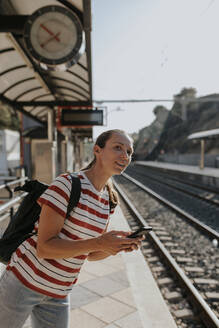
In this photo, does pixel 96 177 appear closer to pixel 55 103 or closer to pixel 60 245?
pixel 60 245

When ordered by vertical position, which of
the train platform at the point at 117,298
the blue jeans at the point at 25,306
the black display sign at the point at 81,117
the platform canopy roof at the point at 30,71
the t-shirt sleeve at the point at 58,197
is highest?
the platform canopy roof at the point at 30,71

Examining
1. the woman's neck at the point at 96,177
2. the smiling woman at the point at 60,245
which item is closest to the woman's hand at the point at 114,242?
the smiling woman at the point at 60,245

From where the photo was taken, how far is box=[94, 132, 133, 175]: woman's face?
1.64 m

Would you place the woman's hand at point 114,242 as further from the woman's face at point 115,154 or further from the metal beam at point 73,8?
the metal beam at point 73,8

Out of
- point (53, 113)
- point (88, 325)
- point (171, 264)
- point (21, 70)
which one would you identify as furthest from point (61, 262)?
point (53, 113)

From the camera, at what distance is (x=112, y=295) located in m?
3.78

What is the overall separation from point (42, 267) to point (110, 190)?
603 millimetres

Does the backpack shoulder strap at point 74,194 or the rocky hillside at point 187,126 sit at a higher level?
the rocky hillside at point 187,126

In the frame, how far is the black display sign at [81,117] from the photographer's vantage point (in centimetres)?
961

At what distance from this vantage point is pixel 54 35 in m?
4.39

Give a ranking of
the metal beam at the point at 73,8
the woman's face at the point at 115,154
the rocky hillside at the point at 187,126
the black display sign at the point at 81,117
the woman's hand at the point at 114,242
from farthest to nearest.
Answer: the rocky hillside at the point at 187,126 → the black display sign at the point at 81,117 → the metal beam at the point at 73,8 → the woman's face at the point at 115,154 → the woman's hand at the point at 114,242

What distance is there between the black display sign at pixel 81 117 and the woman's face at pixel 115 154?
803cm

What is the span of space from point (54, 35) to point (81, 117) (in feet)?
17.5

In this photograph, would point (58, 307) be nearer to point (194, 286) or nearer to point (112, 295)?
point (112, 295)
